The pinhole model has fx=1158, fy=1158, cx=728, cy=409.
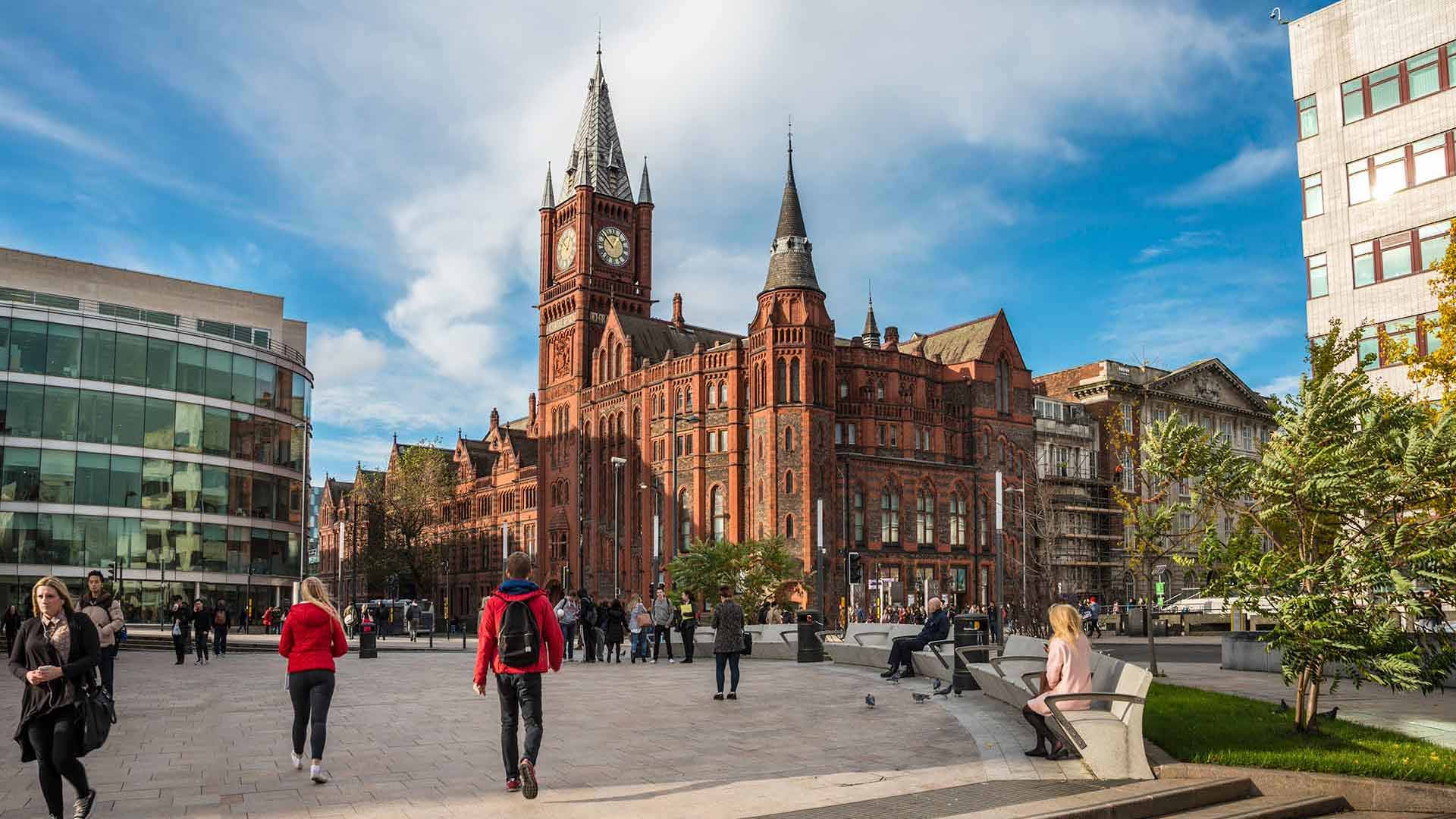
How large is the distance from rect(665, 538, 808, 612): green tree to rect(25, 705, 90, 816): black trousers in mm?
38718

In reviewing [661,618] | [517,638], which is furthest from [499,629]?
[661,618]

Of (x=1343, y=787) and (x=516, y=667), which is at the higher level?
(x=516, y=667)

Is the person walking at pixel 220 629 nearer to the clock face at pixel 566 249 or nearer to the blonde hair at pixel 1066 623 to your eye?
the blonde hair at pixel 1066 623

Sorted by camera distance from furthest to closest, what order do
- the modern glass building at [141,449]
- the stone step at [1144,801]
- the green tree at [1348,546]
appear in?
the modern glass building at [141,449] → the green tree at [1348,546] → the stone step at [1144,801]

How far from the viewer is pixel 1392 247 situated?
3005 centimetres

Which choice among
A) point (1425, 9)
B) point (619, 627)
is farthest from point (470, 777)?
point (1425, 9)

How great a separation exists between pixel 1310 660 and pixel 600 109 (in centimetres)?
8510

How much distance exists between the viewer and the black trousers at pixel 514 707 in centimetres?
883

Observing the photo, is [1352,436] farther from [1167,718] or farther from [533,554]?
[533,554]

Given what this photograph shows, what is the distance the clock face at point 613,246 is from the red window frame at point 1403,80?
2373 inches

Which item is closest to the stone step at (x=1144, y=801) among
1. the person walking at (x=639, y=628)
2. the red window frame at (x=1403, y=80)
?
the person walking at (x=639, y=628)

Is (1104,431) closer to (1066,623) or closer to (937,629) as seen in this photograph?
(937,629)

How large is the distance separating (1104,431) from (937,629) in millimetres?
72264

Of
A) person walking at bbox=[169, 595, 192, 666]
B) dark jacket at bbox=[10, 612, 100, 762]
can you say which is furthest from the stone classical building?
dark jacket at bbox=[10, 612, 100, 762]
